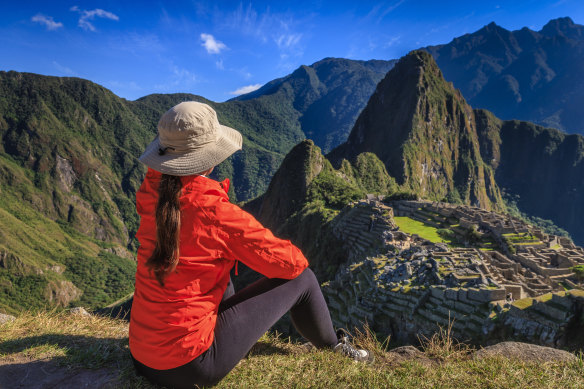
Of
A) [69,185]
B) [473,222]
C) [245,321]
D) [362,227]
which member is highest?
A: [245,321]

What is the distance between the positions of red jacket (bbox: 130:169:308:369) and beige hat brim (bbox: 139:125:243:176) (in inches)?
3.3

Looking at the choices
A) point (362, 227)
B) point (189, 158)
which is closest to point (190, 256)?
point (189, 158)

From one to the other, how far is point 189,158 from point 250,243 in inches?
29.8

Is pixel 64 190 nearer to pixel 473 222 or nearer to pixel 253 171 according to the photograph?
pixel 253 171

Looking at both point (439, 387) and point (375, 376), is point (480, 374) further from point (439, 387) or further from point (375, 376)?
point (375, 376)

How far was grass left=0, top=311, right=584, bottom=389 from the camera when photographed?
2.71 m

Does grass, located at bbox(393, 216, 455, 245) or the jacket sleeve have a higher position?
the jacket sleeve

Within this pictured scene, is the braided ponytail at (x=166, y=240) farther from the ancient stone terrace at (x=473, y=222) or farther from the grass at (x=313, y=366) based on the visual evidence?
the ancient stone terrace at (x=473, y=222)

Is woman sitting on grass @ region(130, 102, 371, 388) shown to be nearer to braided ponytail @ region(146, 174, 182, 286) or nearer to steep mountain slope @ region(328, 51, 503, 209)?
braided ponytail @ region(146, 174, 182, 286)

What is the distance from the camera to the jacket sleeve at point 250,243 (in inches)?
83.7

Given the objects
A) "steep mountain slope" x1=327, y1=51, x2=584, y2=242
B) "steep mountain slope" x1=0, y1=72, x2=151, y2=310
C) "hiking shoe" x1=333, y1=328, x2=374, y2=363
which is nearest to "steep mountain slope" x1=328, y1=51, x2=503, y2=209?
"steep mountain slope" x1=327, y1=51, x2=584, y2=242

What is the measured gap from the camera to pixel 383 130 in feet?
384

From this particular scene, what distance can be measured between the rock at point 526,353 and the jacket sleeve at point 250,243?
104 inches

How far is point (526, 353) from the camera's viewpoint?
352cm
